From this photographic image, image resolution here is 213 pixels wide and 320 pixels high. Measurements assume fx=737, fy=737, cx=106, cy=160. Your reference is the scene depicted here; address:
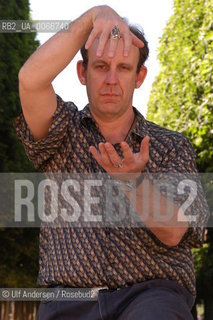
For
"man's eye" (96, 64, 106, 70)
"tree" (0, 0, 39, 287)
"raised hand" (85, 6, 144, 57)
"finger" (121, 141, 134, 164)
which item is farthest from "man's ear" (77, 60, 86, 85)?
"tree" (0, 0, 39, 287)

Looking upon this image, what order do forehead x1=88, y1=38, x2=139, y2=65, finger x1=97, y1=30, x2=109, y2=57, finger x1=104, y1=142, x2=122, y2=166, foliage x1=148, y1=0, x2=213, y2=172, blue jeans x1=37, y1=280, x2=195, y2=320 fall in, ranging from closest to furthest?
finger x1=104, y1=142, x2=122, y2=166, finger x1=97, y1=30, x2=109, y2=57, blue jeans x1=37, y1=280, x2=195, y2=320, forehead x1=88, y1=38, x2=139, y2=65, foliage x1=148, y1=0, x2=213, y2=172

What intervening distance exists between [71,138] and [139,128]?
0.33 meters

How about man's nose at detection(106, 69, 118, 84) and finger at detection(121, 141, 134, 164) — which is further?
man's nose at detection(106, 69, 118, 84)

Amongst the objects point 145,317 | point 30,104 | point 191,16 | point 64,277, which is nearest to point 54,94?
point 30,104

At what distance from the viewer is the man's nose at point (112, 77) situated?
343cm

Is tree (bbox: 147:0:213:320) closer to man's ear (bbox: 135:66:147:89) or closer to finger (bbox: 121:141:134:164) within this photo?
man's ear (bbox: 135:66:147:89)

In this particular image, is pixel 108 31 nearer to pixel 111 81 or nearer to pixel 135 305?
pixel 111 81

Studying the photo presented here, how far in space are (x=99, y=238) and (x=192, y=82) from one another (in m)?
9.91

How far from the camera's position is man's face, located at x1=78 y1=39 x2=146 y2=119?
3.45 meters

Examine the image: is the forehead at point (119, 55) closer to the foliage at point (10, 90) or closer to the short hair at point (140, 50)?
the short hair at point (140, 50)

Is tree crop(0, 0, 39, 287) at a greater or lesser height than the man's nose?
lesser

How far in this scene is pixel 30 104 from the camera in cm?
336

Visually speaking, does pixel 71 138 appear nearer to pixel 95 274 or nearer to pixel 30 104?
pixel 30 104

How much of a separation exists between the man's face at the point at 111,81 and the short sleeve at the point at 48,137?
16 centimetres
